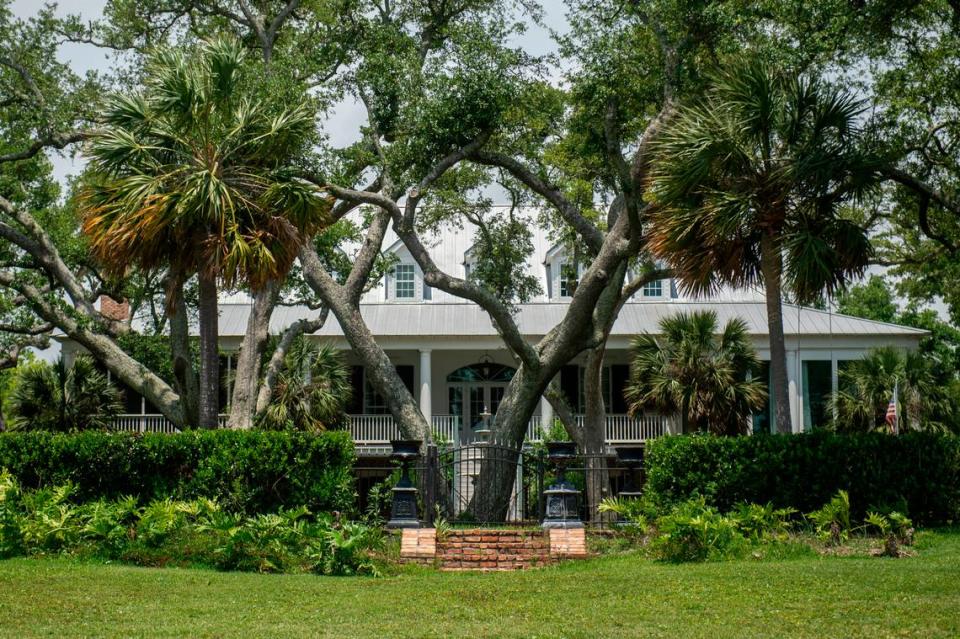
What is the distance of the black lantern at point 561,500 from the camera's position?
1329cm

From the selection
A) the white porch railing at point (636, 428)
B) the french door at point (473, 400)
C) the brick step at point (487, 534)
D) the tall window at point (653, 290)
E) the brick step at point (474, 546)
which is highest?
the tall window at point (653, 290)

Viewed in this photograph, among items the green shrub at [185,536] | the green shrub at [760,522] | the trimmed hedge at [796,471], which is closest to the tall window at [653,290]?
the trimmed hedge at [796,471]

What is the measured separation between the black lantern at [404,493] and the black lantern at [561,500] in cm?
174

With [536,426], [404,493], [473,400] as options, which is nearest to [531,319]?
[536,426]

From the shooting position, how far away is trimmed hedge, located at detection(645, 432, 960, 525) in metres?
13.6

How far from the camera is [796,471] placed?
44.8 ft

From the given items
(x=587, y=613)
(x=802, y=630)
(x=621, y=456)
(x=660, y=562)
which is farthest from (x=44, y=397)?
(x=802, y=630)

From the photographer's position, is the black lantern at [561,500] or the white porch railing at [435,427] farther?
the white porch railing at [435,427]

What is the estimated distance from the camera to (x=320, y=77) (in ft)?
61.0

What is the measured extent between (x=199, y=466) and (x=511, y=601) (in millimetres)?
5571

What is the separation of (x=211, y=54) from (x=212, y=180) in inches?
73.7

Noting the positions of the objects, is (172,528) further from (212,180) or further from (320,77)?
(320,77)

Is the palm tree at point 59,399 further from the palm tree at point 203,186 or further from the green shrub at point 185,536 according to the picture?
the green shrub at point 185,536

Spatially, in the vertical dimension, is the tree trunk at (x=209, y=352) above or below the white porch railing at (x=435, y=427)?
above
